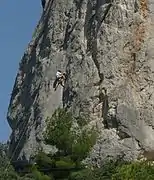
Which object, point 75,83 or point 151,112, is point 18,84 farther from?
point 151,112

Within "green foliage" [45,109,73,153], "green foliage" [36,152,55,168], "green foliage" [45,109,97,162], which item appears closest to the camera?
"green foliage" [36,152,55,168]

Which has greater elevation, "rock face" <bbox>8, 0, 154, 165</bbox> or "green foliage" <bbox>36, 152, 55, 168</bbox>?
"rock face" <bbox>8, 0, 154, 165</bbox>

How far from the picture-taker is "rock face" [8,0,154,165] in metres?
30.6

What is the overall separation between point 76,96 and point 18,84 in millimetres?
9720

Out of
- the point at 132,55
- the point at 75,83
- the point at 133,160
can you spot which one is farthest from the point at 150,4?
the point at 133,160

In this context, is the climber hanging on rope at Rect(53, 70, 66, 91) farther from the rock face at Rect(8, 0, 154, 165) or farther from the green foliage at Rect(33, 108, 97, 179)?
the green foliage at Rect(33, 108, 97, 179)

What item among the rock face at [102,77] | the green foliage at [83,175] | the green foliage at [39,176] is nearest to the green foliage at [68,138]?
the rock face at [102,77]

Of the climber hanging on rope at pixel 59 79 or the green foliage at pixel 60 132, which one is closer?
the green foliage at pixel 60 132

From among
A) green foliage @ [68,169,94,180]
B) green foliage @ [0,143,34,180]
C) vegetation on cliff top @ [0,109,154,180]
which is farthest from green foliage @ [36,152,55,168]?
green foliage @ [68,169,94,180]

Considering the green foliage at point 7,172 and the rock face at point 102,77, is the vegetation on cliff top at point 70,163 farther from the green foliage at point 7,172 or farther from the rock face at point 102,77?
the rock face at point 102,77

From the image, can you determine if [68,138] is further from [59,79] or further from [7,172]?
[59,79]

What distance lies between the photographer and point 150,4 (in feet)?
111

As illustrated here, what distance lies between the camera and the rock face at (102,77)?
3055cm

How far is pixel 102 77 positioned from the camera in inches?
1293
